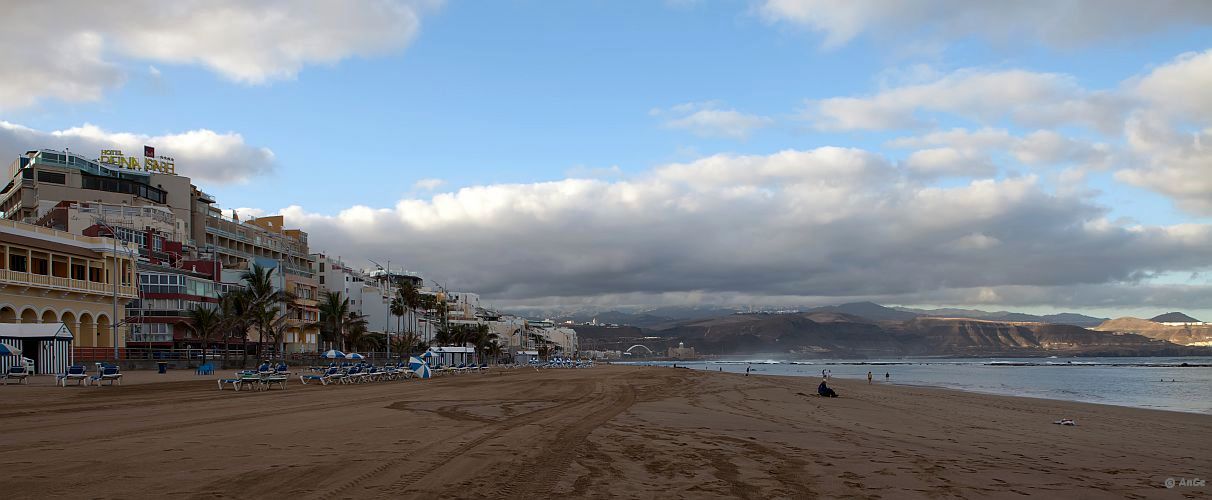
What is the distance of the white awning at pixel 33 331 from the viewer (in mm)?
39781

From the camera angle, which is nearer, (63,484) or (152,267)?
(63,484)

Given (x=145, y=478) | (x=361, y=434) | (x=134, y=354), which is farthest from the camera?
(x=134, y=354)

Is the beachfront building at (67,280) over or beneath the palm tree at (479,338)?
over

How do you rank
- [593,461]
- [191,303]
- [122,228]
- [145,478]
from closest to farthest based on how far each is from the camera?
[145,478] < [593,461] < [191,303] < [122,228]

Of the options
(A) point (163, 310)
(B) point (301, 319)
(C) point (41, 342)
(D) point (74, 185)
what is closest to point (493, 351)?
(B) point (301, 319)

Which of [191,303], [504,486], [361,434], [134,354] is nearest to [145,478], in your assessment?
[504,486]

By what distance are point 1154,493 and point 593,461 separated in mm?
7455

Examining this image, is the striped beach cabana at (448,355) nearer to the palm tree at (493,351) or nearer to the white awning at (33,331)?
the white awning at (33,331)

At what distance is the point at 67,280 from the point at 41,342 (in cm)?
807

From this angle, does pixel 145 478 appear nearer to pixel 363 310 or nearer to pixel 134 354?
pixel 134 354

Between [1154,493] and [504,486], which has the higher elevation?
[504,486]

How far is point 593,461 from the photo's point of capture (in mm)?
Result: 11547

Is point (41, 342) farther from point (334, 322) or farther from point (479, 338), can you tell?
point (479, 338)

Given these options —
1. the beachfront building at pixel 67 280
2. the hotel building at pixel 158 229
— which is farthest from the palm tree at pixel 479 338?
the beachfront building at pixel 67 280
